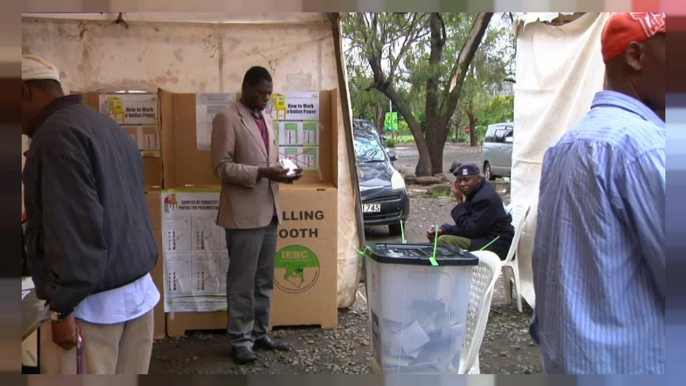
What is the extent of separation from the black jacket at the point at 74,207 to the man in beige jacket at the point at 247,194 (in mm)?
1380

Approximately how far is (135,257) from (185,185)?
219cm

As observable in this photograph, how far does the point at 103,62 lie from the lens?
387cm

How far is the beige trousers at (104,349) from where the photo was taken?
1.84 meters

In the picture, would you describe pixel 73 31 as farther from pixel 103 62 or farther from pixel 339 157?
pixel 339 157

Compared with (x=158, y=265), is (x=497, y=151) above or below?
above

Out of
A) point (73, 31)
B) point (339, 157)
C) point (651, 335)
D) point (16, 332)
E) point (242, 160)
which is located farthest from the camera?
point (339, 157)

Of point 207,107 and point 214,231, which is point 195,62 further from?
point 214,231

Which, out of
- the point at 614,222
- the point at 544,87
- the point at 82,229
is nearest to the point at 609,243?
the point at 614,222

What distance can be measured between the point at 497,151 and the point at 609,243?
19.7ft

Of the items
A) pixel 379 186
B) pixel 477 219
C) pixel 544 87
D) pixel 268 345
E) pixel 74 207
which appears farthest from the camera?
pixel 379 186

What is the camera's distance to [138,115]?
152 inches

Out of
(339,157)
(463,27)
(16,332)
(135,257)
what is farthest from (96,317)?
(463,27)

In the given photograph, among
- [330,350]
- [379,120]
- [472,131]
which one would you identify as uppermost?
[379,120]

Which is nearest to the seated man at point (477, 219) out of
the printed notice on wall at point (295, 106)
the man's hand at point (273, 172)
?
the printed notice on wall at point (295, 106)
